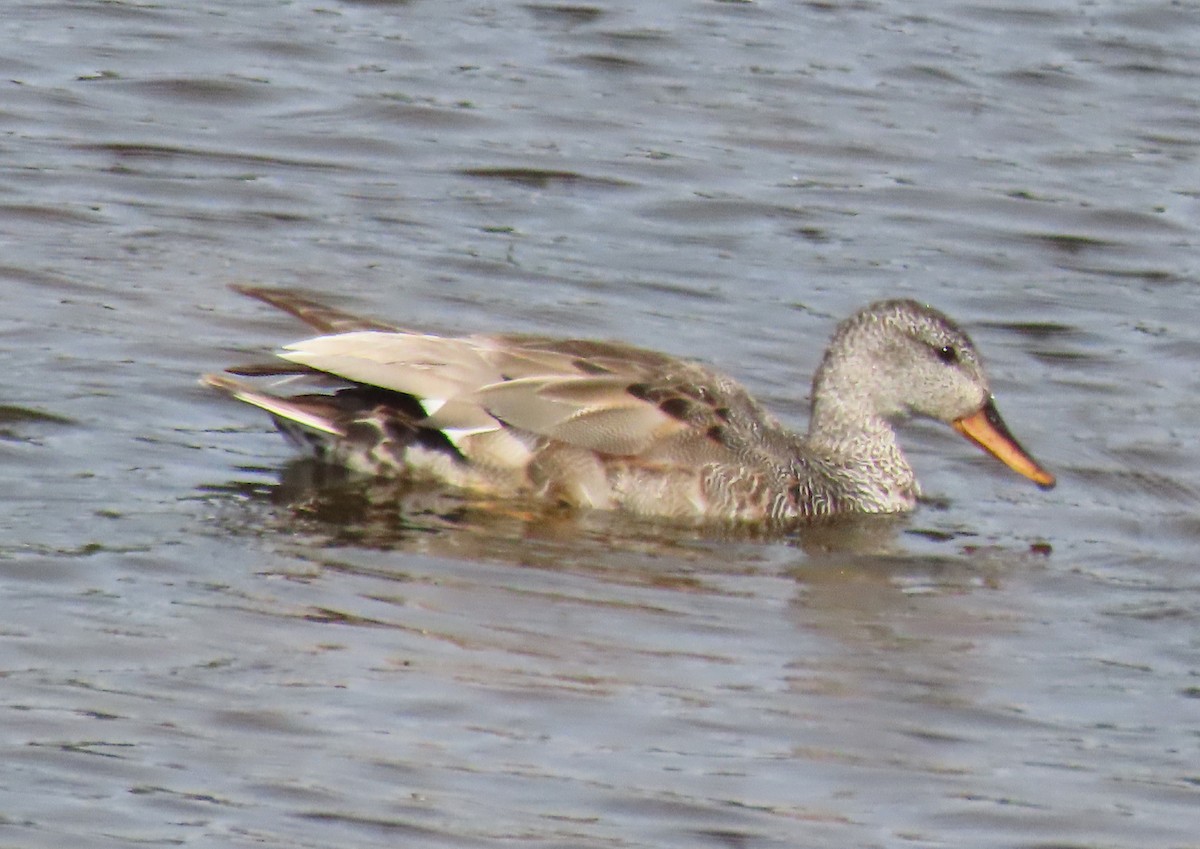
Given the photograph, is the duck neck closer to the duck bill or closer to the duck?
the duck

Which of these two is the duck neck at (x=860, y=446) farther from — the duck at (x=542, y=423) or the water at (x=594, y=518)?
the water at (x=594, y=518)

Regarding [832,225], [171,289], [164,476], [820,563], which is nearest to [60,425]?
[164,476]

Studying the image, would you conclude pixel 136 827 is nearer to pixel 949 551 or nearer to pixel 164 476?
pixel 164 476

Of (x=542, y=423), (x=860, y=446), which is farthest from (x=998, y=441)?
(x=542, y=423)

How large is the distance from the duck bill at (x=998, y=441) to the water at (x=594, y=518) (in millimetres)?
144

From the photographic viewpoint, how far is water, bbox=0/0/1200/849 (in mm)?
5844

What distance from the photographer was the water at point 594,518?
5844 millimetres

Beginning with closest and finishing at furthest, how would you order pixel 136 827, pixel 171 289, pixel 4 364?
pixel 136 827 < pixel 4 364 < pixel 171 289

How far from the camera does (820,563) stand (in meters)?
8.09

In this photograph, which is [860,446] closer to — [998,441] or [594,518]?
[998,441]

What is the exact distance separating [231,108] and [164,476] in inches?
194

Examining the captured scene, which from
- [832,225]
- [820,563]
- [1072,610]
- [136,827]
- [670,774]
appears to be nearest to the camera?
[136,827]

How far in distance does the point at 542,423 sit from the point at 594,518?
35 cm

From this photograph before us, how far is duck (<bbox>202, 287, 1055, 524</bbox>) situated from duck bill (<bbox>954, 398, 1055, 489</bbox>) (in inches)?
0.5
